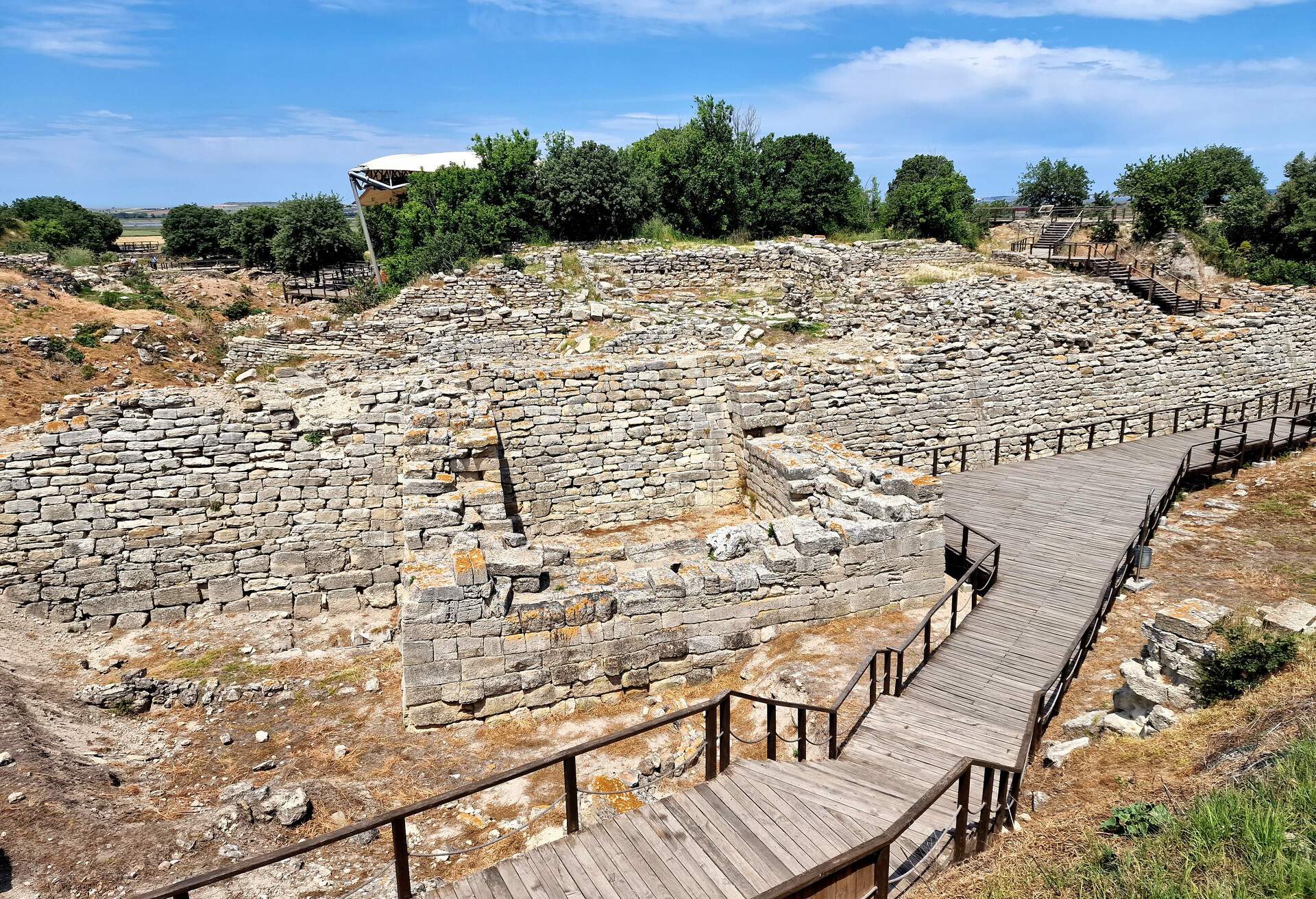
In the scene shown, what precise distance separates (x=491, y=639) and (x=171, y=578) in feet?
19.2

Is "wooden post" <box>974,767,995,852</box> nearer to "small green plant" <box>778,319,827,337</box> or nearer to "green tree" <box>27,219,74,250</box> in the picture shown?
A: "small green plant" <box>778,319,827,337</box>

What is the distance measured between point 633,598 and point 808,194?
3385 centimetres

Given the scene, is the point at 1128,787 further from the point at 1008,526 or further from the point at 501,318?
the point at 501,318

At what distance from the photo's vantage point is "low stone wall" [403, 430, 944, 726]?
815 centimetres

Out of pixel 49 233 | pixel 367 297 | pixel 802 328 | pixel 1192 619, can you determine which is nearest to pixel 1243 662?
pixel 1192 619

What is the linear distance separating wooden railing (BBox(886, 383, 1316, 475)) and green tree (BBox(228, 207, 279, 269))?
4406cm

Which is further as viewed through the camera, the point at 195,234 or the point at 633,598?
the point at 195,234

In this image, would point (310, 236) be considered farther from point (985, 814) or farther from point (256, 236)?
point (985, 814)

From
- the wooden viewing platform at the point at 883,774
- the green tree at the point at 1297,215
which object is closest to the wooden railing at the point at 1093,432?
the wooden viewing platform at the point at 883,774

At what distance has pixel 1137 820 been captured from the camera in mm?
4941

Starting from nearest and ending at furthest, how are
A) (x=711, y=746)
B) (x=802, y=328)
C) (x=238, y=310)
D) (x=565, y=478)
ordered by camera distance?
(x=711, y=746) → (x=565, y=478) → (x=802, y=328) → (x=238, y=310)

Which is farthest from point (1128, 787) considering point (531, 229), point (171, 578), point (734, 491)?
point (531, 229)

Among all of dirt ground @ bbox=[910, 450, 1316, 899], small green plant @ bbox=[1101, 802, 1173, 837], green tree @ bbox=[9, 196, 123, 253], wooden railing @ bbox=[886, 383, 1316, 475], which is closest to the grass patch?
small green plant @ bbox=[1101, 802, 1173, 837]

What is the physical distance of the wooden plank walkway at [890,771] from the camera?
15.9 feet
